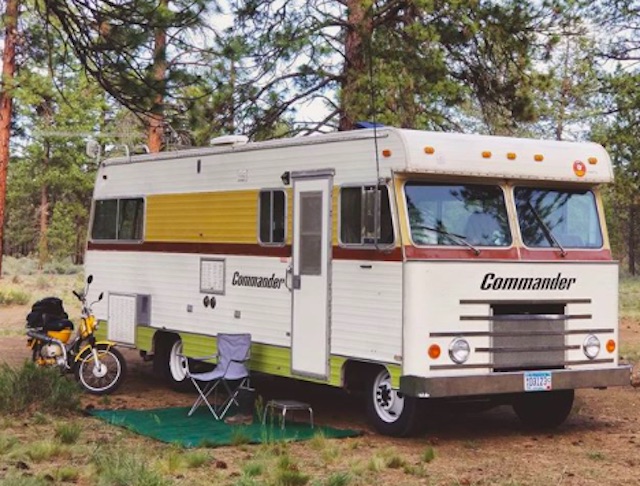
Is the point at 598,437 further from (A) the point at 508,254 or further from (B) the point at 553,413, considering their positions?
(A) the point at 508,254

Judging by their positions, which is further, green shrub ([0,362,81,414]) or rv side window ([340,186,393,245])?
green shrub ([0,362,81,414])

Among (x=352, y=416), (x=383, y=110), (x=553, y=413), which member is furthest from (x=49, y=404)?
(x=383, y=110)

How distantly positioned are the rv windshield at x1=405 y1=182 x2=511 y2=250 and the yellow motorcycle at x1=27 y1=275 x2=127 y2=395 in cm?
426

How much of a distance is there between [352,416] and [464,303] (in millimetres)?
2260

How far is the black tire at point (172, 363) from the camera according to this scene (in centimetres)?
1212

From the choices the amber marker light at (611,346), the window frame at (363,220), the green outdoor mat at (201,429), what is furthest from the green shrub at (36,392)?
the amber marker light at (611,346)

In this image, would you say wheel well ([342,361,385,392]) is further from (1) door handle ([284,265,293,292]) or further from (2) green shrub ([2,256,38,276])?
(2) green shrub ([2,256,38,276])

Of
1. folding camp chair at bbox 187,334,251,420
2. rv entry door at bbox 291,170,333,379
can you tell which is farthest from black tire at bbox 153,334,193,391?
rv entry door at bbox 291,170,333,379

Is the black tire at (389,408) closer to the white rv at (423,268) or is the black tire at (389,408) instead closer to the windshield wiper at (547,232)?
the white rv at (423,268)

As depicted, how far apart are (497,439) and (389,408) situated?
103cm

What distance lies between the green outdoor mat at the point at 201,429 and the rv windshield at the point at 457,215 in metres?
1.94

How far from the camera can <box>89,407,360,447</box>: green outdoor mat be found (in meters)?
8.84

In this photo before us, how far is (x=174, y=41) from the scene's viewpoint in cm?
1084

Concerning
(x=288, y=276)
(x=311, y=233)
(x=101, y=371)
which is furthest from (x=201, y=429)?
(x=101, y=371)
